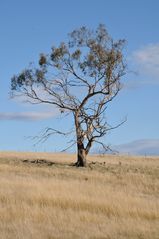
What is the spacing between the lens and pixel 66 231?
520 inches

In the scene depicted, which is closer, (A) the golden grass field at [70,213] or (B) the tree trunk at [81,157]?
(A) the golden grass field at [70,213]

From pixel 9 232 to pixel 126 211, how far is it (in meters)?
4.42

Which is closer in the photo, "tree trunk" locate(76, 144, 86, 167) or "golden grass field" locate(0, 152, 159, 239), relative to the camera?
"golden grass field" locate(0, 152, 159, 239)

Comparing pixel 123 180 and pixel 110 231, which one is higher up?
pixel 123 180

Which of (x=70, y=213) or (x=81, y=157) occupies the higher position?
(x=81, y=157)

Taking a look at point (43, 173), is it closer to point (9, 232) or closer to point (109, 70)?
point (109, 70)

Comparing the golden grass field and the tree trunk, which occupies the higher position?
the tree trunk

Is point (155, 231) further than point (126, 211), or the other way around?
point (126, 211)

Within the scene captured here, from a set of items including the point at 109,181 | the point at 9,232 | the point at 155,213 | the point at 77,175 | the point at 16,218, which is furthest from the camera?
the point at 77,175

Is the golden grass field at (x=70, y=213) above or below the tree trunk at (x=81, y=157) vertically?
below

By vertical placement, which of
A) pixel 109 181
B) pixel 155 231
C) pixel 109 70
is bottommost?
pixel 155 231

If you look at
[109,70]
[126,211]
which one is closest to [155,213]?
[126,211]

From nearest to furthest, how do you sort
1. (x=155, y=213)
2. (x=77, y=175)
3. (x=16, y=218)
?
(x=16, y=218)
(x=155, y=213)
(x=77, y=175)

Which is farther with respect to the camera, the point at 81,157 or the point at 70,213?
the point at 81,157
